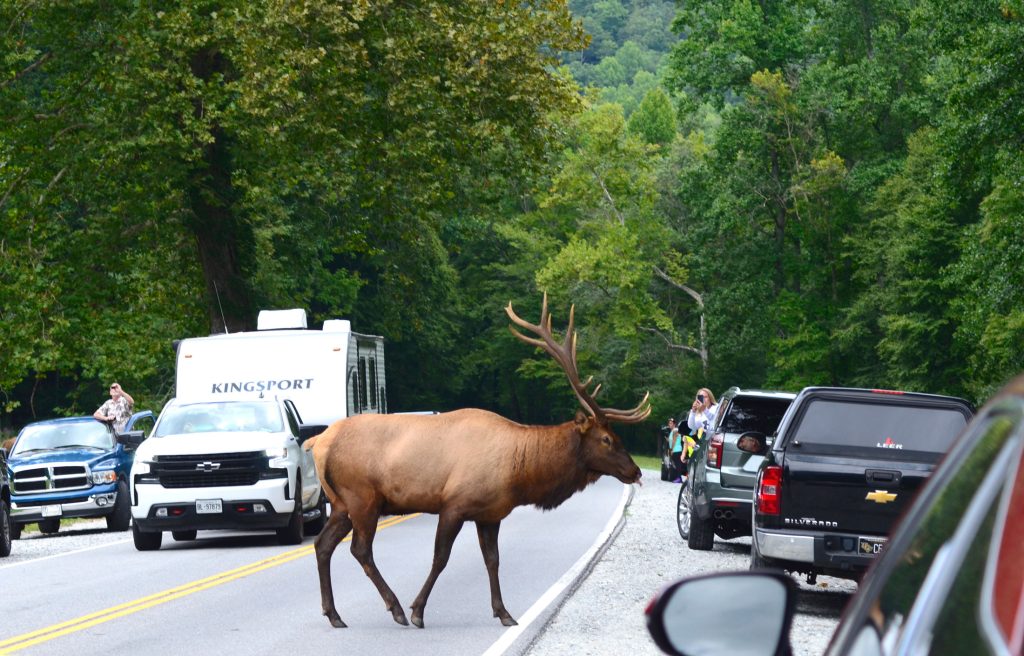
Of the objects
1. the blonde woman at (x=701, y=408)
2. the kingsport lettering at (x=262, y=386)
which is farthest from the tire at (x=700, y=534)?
the blonde woman at (x=701, y=408)

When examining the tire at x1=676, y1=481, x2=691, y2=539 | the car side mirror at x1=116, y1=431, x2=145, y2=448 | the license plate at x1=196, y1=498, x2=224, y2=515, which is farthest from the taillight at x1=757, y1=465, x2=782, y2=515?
the car side mirror at x1=116, y1=431, x2=145, y2=448

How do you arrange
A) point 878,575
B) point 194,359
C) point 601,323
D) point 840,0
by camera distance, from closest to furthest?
1. point 878,575
2. point 194,359
3. point 840,0
4. point 601,323

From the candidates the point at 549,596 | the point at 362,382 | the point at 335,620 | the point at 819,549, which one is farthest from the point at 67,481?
the point at 819,549

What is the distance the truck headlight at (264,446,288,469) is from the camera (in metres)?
19.8

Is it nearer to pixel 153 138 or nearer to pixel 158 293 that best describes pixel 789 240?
pixel 158 293

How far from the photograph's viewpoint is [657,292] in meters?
76.4

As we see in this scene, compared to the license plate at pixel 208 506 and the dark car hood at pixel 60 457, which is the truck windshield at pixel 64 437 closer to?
the dark car hood at pixel 60 457

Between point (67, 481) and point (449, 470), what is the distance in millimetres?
13747

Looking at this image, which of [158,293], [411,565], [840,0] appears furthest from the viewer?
[840,0]

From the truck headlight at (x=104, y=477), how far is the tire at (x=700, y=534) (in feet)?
33.2

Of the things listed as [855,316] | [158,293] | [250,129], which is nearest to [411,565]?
[250,129]

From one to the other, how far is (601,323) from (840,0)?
78.7 feet

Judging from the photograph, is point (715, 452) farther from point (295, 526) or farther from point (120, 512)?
point (120, 512)

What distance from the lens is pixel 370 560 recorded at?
1237cm
